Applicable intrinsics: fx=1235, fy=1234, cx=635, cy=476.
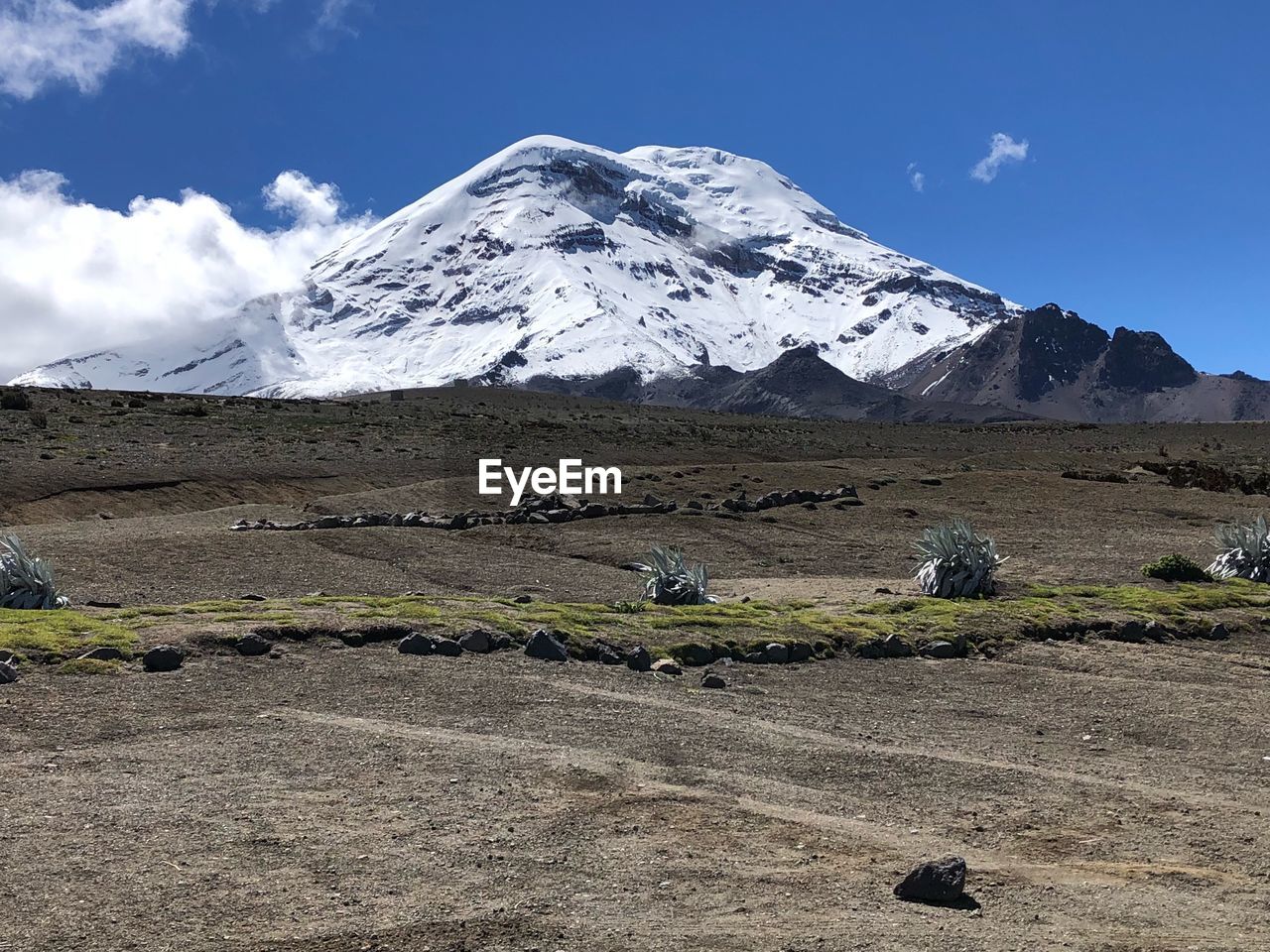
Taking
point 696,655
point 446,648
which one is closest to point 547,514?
point 696,655

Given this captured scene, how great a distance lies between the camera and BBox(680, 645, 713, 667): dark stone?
13.8 m

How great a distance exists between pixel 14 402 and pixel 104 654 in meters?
41.2

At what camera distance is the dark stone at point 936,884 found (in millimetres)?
6520

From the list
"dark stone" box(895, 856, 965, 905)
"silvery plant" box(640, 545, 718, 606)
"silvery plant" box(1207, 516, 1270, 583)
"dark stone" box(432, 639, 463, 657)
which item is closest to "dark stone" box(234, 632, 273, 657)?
"dark stone" box(432, 639, 463, 657)

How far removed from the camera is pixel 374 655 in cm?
1307

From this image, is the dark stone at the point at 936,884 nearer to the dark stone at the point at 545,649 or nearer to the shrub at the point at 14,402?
the dark stone at the point at 545,649

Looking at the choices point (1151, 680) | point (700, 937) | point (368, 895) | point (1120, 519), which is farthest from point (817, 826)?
point (1120, 519)

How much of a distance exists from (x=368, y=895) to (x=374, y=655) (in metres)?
6.83

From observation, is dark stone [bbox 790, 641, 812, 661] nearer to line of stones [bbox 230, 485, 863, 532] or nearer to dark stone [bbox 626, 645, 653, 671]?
dark stone [bbox 626, 645, 653, 671]

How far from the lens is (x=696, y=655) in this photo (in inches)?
545

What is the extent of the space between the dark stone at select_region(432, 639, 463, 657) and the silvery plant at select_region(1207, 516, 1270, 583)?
48.5 ft

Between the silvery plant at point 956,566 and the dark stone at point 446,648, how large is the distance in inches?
341

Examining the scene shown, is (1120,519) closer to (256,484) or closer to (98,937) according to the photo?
(256,484)

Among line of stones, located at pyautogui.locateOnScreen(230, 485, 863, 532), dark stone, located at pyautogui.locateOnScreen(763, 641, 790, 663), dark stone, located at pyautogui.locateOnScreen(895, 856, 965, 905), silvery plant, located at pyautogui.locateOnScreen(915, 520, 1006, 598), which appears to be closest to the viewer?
dark stone, located at pyautogui.locateOnScreen(895, 856, 965, 905)
